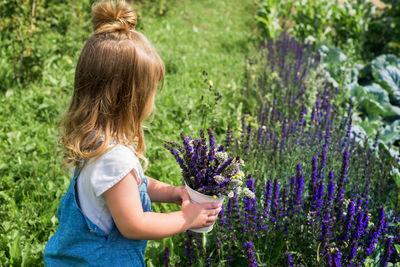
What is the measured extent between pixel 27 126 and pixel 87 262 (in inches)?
93.7

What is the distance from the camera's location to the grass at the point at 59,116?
2.47 meters

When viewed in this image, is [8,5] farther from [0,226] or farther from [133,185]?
[133,185]

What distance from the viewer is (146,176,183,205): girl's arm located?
5.78 ft

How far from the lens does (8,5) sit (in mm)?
4379

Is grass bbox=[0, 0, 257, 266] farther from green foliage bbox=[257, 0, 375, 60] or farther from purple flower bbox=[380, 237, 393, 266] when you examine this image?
purple flower bbox=[380, 237, 393, 266]

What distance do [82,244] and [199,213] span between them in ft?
1.56

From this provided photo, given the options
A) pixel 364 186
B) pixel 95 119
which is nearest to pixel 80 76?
pixel 95 119

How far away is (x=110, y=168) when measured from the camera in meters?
1.40

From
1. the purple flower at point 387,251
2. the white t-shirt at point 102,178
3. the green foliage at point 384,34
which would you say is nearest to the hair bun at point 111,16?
the white t-shirt at point 102,178

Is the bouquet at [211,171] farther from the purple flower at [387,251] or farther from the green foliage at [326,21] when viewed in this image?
the green foliage at [326,21]

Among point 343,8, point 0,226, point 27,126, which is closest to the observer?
point 0,226

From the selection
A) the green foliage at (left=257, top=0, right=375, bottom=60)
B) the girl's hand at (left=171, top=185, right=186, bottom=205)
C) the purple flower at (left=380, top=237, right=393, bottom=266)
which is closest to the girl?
the girl's hand at (left=171, top=185, right=186, bottom=205)

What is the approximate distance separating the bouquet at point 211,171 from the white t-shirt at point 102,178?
0.22m

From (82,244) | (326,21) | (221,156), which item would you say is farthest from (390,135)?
(326,21)
